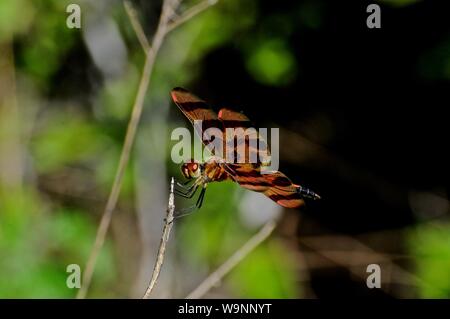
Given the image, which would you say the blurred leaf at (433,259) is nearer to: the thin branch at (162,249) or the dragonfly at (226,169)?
the dragonfly at (226,169)

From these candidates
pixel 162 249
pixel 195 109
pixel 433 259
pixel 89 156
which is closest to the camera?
pixel 162 249

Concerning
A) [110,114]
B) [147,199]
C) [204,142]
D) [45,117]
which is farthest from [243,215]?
[204,142]

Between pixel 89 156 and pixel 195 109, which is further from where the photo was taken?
pixel 89 156

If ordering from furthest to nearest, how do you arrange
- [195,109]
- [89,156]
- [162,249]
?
[89,156] → [195,109] → [162,249]

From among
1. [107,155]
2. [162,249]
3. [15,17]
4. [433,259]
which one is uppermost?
[15,17]

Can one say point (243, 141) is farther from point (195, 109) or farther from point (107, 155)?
point (107, 155)
